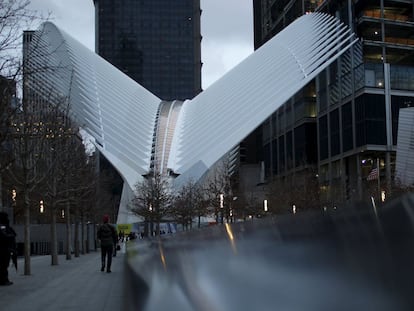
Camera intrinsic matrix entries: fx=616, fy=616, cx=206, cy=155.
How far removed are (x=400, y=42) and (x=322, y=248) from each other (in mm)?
78106

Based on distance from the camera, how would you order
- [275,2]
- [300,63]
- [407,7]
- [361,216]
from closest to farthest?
[361,216], [300,63], [407,7], [275,2]

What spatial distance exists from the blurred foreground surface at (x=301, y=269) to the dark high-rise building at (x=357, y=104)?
5391 cm

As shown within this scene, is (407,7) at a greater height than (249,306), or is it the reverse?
(407,7)

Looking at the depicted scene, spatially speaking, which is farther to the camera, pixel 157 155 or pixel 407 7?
pixel 407 7

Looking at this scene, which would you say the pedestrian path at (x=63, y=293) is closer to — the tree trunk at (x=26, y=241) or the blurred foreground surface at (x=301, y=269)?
the tree trunk at (x=26, y=241)

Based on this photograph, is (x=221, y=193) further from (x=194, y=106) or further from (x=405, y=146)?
(x=405, y=146)

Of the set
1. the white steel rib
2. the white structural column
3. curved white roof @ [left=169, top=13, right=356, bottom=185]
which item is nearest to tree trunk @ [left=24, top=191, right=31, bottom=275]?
the white steel rib

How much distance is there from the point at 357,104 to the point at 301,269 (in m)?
67.2

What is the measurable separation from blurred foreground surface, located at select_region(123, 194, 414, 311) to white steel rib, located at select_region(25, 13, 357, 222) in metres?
42.6

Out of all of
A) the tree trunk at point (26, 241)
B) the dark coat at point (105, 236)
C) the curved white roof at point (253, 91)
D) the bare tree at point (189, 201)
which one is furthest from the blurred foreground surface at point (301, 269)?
the bare tree at point (189, 201)

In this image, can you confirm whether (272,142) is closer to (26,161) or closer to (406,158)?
(406,158)

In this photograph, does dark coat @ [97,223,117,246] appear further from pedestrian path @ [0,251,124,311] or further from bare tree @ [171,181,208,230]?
bare tree @ [171,181,208,230]

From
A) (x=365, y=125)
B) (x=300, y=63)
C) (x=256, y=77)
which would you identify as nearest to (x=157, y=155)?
(x=256, y=77)

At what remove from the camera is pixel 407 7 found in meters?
74.8
